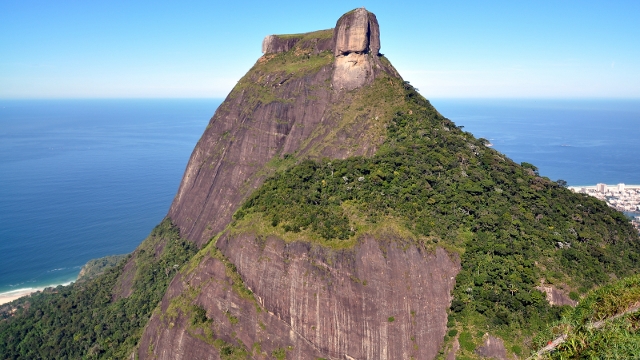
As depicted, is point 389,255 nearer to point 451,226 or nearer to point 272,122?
point 451,226

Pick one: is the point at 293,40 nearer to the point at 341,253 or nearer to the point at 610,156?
the point at 341,253

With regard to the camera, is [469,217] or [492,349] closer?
[492,349]

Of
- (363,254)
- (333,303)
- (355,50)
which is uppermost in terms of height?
(355,50)

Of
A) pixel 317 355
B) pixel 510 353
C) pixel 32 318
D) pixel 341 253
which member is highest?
pixel 341 253

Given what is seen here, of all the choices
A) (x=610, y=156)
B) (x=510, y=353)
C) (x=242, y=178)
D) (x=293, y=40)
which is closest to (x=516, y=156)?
(x=610, y=156)

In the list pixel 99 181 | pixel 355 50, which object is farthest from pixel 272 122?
pixel 99 181

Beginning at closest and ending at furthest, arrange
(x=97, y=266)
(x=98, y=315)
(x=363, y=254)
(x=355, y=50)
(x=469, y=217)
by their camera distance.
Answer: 1. (x=363, y=254)
2. (x=469, y=217)
3. (x=98, y=315)
4. (x=355, y=50)
5. (x=97, y=266)

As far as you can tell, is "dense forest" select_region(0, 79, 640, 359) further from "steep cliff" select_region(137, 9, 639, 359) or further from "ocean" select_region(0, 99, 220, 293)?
"ocean" select_region(0, 99, 220, 293)
